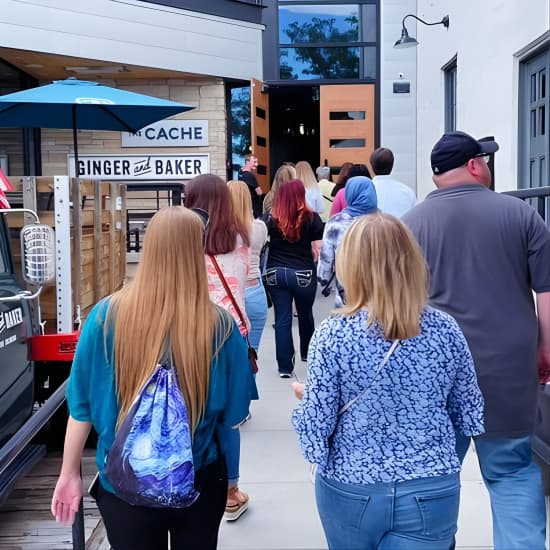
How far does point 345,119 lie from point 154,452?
43.2 feet

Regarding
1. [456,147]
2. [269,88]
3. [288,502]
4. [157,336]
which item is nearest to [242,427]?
[288,502]

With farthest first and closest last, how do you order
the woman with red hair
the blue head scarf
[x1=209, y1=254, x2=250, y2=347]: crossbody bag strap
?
the woman with red hair
the blue head scarf
[x1=209, y1=254, x2=250, y2=347]: crossbody bag strap

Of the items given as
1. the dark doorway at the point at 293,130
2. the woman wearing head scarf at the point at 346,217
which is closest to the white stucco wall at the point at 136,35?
the dark doorway at the point at 293,130

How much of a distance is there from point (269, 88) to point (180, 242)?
13.3 metres

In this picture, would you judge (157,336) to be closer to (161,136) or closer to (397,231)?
(397,231)

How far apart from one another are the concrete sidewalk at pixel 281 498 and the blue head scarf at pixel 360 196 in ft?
5.68

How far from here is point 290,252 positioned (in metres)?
6.77

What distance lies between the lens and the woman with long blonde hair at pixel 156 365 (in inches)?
90.2

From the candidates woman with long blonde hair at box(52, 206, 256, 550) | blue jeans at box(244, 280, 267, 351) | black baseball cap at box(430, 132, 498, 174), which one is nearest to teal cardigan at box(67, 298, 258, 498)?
woman with long blonde hair at box(52, 206, 256, 550)

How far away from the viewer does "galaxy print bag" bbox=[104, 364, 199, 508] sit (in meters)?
2.20

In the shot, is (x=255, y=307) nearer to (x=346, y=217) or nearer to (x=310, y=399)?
(x=346, y=217)

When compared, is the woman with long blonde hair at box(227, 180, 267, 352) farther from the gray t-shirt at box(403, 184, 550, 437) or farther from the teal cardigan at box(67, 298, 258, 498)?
the teal cardigan at box(67, 298, 258, 498)

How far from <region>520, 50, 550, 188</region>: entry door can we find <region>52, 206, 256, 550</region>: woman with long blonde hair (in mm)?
5535

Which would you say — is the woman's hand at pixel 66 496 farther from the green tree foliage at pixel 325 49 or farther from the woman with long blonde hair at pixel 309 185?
the green tree foliage at pixel 325 49
